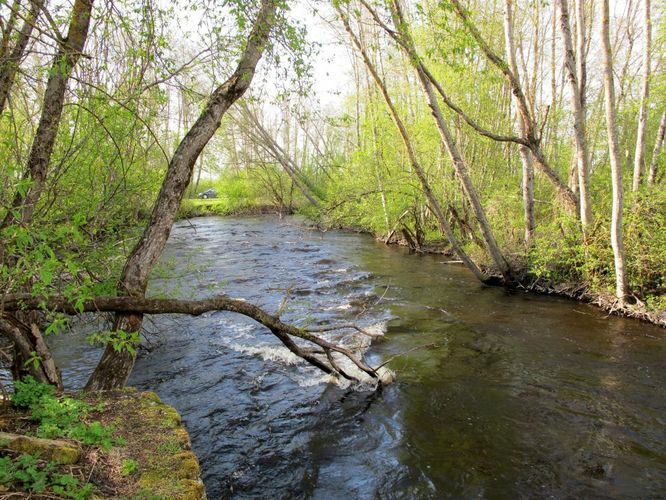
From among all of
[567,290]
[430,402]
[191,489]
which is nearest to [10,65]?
[191,489]

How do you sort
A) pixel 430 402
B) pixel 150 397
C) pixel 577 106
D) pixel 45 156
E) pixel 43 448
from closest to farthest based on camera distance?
pixel 43 448
pixel 150 397
pixel 45 156
pixel 430 402
pixel 577 106

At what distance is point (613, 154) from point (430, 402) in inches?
223

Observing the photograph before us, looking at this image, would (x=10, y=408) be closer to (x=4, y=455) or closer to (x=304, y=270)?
(x=4, y=455)

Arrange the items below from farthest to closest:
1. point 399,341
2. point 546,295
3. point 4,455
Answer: point 546,295
point 399,341
point 4,455

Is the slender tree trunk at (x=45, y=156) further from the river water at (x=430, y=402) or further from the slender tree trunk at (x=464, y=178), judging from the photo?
the slender tree trunk at (x=464, y=178)

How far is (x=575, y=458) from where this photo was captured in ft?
14.9

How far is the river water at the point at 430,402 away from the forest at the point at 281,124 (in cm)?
63

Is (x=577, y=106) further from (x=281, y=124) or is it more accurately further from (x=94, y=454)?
(x=94, y=454)

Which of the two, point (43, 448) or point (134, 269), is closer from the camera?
point (43, 448)

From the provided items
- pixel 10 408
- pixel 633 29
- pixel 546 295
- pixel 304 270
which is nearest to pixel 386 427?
pixel 10 408

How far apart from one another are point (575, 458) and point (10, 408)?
5.15 meters

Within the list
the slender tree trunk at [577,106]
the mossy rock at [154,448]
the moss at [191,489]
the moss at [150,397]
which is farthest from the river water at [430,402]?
the slender tree trunk at [577,106]

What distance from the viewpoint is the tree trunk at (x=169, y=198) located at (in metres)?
4.52

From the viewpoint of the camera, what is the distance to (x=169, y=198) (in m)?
4.82
